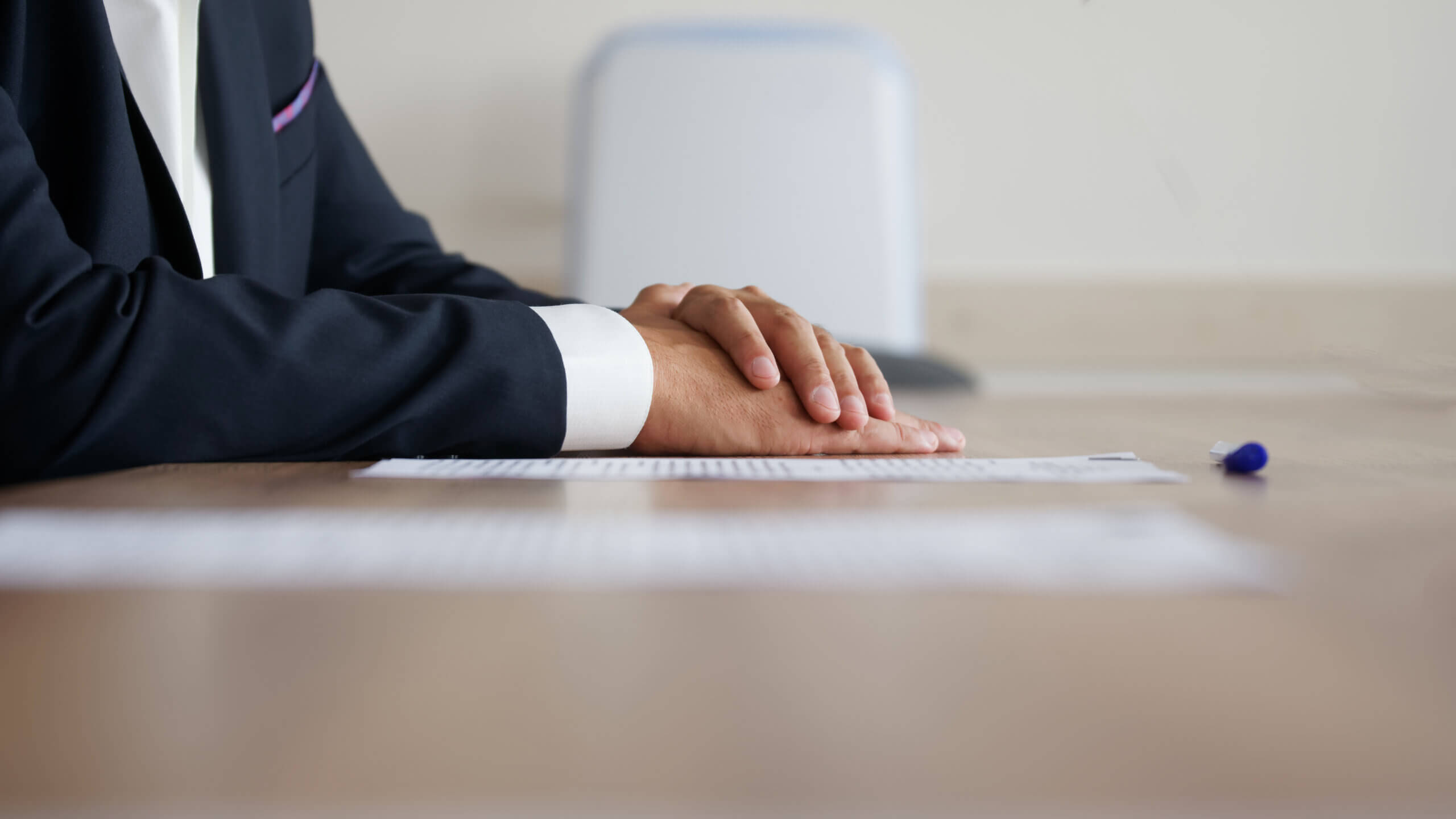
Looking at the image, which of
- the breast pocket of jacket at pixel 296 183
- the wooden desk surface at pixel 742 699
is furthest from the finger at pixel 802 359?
the breast pocket of jacket at pixel 296 183

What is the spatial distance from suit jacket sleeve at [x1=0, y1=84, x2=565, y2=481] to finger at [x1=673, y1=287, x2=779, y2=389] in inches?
4.2

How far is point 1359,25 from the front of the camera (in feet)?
6.40

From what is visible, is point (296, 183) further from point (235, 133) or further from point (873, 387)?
point (873, 387)

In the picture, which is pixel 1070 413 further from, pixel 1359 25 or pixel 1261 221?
pixel 1359 25

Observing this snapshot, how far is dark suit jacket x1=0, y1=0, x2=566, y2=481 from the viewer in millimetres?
429

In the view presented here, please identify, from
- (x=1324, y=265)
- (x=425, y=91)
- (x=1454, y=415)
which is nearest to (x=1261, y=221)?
(x=1324, y=265)

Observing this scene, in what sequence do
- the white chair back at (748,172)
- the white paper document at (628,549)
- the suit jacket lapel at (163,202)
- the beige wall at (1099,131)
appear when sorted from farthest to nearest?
the beige wall at (1099,131)
the white chair back at (748,172)
the suit jacket lapel at (163,202)
the white paper document at (628,549)

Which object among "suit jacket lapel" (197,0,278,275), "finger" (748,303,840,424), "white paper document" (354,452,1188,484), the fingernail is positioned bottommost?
"white paper document" (354,452,1188,484)

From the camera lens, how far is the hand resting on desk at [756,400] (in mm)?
547

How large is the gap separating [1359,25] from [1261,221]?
426mm

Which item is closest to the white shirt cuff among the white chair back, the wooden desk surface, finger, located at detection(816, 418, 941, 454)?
finger, located at detection(816, 418, 941, 454)

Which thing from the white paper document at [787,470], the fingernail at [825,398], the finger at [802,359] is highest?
the finger at [802,359]

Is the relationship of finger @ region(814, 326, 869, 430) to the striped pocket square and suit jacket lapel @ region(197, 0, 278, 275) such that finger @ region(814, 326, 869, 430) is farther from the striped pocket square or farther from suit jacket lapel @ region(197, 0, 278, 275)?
the striped pocket square

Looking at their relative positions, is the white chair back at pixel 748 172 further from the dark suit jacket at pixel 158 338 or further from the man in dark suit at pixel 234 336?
the dark suit jacket at pixel 158 338
